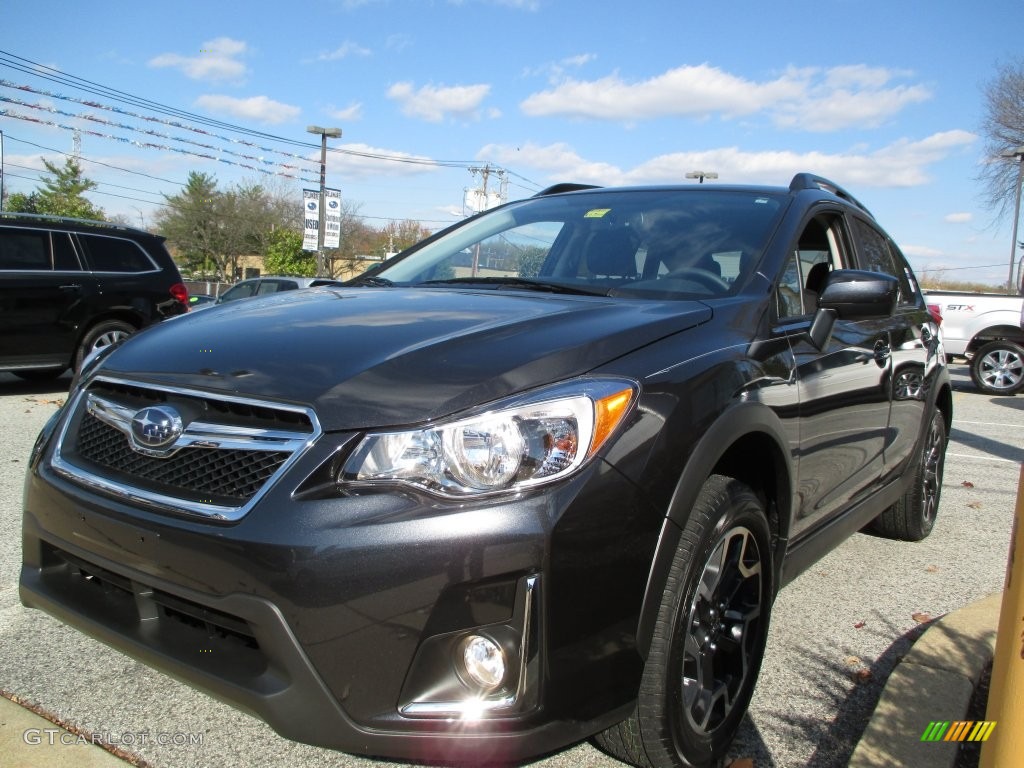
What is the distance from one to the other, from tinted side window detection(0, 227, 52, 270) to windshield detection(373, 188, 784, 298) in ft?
21.1

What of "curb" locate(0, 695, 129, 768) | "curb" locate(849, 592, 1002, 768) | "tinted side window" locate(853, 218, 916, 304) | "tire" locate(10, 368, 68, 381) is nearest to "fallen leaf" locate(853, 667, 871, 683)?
"curb" locate(849, 592, 1002, 768)

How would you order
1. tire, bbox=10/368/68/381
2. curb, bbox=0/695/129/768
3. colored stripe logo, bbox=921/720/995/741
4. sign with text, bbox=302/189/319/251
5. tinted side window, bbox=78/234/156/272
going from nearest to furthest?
curb, bbox=0/695/129/768 → colored stripe logo, bbox=921/720/995/741 → tinted side window, bbox=78/234/156/272 → tire, bbox=10/368/68/381 → sign with text, bbox=302/189/319/251

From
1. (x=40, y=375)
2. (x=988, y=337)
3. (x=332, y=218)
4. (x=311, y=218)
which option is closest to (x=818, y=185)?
(x=40, y=375)

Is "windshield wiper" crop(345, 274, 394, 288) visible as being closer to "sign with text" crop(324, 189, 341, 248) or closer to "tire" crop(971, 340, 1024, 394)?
"tire" crop(971, 340, 1024, 394)

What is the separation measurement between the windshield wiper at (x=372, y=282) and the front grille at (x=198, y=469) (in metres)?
1.36

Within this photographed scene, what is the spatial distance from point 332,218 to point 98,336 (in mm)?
18406

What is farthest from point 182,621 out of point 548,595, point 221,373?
point 548,595

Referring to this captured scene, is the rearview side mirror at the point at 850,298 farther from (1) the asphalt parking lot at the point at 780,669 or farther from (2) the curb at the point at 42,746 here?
(2) the curb at the point at 42,746

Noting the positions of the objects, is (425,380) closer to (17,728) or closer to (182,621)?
(182,621)

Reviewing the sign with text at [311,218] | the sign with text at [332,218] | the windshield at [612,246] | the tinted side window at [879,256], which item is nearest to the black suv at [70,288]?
the windshield at [612,246]

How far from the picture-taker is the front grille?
1.81m

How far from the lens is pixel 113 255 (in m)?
9.15

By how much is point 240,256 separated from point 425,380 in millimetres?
63219

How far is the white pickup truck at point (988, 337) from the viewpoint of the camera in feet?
42.3
